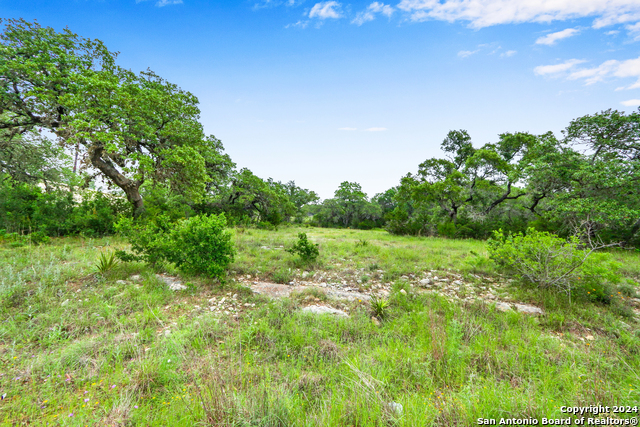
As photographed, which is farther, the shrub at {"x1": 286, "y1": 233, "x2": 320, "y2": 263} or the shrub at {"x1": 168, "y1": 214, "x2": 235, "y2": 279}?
the shrub at {"x1": 286, "y1": 233, "x2": 320, "y2": 263}

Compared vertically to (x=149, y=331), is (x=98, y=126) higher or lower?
higher

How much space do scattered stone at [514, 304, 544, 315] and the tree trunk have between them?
48.6 feet

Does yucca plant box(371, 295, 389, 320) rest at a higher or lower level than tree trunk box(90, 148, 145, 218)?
lower

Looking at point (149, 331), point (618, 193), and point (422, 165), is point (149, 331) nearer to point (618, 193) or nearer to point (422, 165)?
point (618, 193)

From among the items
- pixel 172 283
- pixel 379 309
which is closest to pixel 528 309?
pixel 379 309

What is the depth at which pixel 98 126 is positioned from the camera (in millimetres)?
8633

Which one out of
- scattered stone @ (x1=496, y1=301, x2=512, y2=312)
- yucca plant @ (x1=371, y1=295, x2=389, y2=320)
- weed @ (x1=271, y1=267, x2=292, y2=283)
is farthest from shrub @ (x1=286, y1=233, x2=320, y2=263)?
scattered stone @ (x1=496, y1=301, x2=512, y2=312)

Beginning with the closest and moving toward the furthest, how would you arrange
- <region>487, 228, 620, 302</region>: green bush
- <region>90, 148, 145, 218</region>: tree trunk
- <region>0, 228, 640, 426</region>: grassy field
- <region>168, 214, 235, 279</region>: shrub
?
<region>0, 228, 640, 426</region>: grassy field, <region>487, 228, 620, 302</region>: green bush, <region>168, 214, 235, 279</region>: shrub, <region>90, 148, 145, 218</region>: tree trunk

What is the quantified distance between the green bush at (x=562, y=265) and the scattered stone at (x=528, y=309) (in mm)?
828

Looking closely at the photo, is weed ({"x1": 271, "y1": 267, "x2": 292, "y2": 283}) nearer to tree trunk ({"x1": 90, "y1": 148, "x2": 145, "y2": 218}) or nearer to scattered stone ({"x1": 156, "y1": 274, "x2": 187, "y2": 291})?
scattered stone ({"x1": 156, "y1": 274, "x2": 187, "y2": 291})

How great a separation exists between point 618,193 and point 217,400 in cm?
1702

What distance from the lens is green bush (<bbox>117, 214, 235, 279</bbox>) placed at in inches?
195

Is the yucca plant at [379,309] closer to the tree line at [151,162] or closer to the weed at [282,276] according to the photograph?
the weed at [282,276]

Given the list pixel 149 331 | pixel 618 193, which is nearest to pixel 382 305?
pixel 149 331
